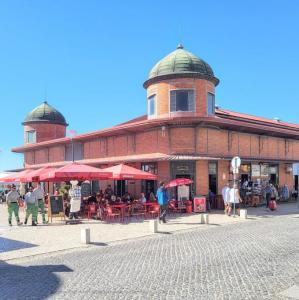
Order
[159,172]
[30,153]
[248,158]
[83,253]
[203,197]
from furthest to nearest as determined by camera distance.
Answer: [30,153] → [248,158] → [159,172] → [203,197] → [83,253]

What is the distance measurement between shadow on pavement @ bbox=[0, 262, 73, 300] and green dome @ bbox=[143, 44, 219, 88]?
653 inches

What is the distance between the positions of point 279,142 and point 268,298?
24109mm

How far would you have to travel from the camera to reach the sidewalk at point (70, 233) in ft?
37.3

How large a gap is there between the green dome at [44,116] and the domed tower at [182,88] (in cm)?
1870

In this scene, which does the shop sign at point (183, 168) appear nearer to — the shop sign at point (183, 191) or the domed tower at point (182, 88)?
the shop sign at point (183, 191)

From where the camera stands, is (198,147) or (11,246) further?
(198,147)

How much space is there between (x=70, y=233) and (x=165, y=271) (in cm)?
691

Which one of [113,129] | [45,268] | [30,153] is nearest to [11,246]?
[45,268]

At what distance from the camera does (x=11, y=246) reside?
11805 millimetres

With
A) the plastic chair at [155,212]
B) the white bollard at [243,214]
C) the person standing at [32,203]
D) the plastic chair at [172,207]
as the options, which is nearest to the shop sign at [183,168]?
the plastic chair at [172,207]

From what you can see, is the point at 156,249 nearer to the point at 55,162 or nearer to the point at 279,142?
the point at 279,142

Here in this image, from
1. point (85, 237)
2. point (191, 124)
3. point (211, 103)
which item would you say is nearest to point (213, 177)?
point (191, 124)

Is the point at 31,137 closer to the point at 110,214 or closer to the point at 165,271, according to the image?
the point at 110,214

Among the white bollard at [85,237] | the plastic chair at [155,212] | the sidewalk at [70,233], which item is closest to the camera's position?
the sidewalk at [70,233]
